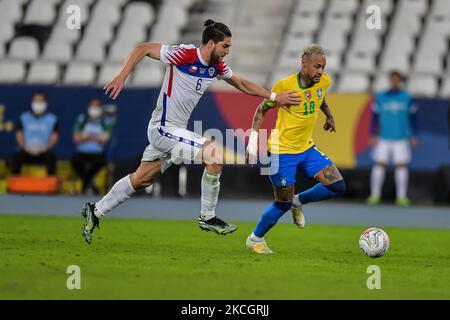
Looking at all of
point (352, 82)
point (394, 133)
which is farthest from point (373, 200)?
point (352, 82)

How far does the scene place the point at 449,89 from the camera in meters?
20.1

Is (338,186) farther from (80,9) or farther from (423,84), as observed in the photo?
(80,9)

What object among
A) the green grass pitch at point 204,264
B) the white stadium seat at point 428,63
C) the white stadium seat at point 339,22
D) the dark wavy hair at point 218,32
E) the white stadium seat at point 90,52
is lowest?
the green grass pitch at point 204,264

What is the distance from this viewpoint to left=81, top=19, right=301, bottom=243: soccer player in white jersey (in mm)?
9773

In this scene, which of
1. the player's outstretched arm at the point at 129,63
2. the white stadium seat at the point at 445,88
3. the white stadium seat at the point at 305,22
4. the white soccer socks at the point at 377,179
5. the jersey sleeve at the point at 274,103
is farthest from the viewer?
the white stadium seat at the point at 305,22

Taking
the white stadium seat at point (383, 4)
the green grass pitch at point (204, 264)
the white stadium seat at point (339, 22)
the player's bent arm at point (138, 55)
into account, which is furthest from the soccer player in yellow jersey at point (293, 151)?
the white stadium seat at point (383, 4)

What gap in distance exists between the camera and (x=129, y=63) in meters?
9.43

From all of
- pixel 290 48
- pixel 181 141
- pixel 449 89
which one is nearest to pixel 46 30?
pixel 290 48

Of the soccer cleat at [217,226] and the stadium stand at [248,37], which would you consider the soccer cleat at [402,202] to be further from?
the soccer cleat at [217,226]

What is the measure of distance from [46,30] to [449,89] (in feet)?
30.9

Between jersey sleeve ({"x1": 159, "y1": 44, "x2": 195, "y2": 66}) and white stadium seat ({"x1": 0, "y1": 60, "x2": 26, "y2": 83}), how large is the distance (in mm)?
12142

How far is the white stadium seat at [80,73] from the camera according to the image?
830 inches

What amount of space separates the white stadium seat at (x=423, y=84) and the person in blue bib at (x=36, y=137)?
739 centimetres

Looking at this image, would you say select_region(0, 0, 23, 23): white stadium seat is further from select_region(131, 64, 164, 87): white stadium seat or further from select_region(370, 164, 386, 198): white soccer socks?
select_region(370, 164, 386, 198): white soccer socks
